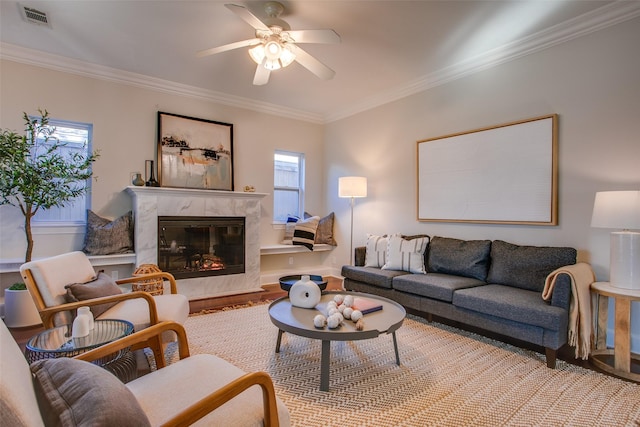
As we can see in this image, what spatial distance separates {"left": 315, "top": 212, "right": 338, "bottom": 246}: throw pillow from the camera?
554cm

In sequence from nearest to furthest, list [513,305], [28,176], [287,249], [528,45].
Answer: [513,305] → [28,176] → [528,45] → [287,249]

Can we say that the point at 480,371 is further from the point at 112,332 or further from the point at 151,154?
the point at 151,154

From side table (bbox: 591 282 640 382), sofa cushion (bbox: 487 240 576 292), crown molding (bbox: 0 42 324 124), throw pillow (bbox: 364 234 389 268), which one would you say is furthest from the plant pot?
side table (bbox: 591 282 640 382)

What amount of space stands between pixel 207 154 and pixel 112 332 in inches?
128

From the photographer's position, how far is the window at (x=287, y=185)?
17.9 ft

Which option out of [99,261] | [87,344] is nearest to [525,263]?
[87,344]

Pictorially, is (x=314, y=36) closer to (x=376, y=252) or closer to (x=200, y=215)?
(x=376, y=252)

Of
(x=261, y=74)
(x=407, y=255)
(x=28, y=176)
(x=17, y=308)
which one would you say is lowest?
(x=17, y=308)

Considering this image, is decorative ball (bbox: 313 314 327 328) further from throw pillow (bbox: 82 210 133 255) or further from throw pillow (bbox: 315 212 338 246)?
throw pillow (bbox: 315 212 338 246)

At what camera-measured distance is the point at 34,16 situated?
115 inches

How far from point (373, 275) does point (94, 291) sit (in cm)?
259

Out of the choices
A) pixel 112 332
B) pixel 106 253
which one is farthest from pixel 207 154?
pixel 112 332

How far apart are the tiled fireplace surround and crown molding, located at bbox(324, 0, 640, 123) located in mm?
2519

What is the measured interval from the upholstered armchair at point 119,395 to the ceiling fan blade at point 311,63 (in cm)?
240
